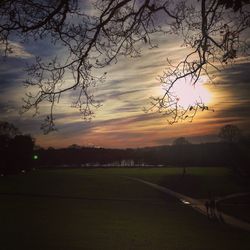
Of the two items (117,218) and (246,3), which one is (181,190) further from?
(246,3)

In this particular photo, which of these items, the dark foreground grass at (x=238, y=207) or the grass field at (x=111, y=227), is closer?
the grass field at (x=111, y=227)

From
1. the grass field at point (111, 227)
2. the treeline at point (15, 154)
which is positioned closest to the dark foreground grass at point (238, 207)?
the grass field at point (111, 227)

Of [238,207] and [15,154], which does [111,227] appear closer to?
[238,207]

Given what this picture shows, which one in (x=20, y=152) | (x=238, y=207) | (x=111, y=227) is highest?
(x=20, y=152)

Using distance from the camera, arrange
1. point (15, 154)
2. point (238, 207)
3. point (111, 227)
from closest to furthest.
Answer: point (111, 227) → point (238, 207) → point (15, 154)

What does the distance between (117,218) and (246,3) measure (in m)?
15.6

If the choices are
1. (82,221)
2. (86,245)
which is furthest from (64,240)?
(82,221)

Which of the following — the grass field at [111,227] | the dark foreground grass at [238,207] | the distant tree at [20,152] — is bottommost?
the dark foreground grass at [238,207]

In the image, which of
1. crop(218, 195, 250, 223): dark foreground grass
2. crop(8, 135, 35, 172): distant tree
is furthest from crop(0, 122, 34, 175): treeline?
crop(218, 195, 250, 223): dark foreground grass

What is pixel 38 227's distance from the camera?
19875mm

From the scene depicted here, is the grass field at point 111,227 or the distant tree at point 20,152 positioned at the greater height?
the distant tree at point 20,152

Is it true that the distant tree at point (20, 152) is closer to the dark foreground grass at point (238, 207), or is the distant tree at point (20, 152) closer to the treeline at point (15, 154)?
the treeline at point (15, 154)

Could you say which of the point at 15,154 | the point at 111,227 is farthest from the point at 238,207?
the point at 15,154

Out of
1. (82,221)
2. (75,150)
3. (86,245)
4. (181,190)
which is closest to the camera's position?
(86,245)
